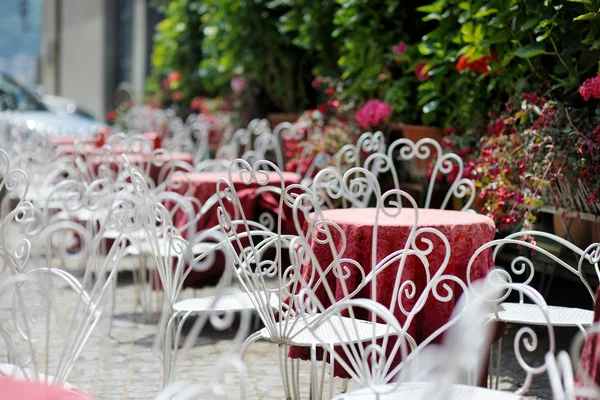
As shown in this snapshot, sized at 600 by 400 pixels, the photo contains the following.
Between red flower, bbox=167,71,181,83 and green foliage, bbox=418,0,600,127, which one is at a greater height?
red flower, bbox=167,71,181,83

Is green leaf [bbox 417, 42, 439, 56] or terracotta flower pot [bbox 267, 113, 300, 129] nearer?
green leaf [bbox 417, 42, 439, 56]

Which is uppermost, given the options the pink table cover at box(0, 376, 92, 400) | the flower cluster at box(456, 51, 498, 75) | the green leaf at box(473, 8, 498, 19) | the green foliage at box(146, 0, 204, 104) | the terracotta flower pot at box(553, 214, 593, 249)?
the green foliage at box(146, 0, 204, 104)

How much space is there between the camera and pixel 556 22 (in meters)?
4.47

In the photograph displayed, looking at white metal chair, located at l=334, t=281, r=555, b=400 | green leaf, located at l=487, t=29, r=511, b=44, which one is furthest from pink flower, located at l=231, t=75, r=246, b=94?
white metal chair, located at l=334, t=281, r=555, b=400

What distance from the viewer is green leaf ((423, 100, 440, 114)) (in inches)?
219

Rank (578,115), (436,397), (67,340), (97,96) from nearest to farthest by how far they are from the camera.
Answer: (436,397)
(67,340)
(578,115)
(97,96)

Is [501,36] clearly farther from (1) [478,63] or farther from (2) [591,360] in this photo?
(2) [591,360]

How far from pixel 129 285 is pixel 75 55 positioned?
15.2m

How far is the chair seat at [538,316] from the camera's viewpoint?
318 centimetres

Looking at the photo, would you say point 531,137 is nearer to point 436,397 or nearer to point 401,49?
point 401,49

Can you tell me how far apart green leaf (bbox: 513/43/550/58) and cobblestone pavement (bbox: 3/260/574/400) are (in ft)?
4.68

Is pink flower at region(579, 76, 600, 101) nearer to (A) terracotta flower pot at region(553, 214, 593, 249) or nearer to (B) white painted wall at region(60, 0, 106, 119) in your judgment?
(A) terracotta flower pot at region(553, 214, 593, 249)

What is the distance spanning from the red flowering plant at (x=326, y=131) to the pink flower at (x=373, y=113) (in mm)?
199

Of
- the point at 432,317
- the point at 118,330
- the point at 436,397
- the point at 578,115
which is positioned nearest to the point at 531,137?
the point at 578,115
